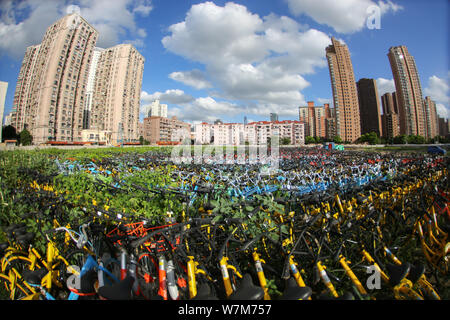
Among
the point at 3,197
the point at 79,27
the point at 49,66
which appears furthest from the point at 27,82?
the point at 3,197

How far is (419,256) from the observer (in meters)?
2.72

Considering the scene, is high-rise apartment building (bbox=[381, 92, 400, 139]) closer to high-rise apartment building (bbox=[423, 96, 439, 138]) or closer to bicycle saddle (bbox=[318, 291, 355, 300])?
high-rise apartment building (bbox=[423, 96, 439, 138])

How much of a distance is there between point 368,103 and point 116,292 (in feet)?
391

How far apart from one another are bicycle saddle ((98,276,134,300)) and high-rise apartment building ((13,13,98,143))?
67.8 meters

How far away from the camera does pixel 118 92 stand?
228ft

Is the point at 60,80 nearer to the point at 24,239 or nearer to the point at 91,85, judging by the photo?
the point at 91,85

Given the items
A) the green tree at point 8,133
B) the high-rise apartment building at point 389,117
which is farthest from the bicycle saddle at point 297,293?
the high-rise apartment building at point 389,117

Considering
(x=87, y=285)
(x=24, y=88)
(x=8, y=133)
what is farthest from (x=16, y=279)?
(x=24, y=88)

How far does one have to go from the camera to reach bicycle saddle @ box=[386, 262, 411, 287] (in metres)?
1.43

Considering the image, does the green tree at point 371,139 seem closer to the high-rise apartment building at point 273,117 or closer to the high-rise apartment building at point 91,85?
the high-rise apartment building at point 273,117

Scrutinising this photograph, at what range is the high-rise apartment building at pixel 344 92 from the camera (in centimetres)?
8431

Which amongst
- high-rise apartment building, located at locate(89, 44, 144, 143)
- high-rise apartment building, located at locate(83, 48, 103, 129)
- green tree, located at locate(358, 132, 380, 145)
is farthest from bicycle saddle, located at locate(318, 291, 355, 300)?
high-rise apartment building, located at locate(83, 48, 103, 129)

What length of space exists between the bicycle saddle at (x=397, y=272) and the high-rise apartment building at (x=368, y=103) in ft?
→ 369
